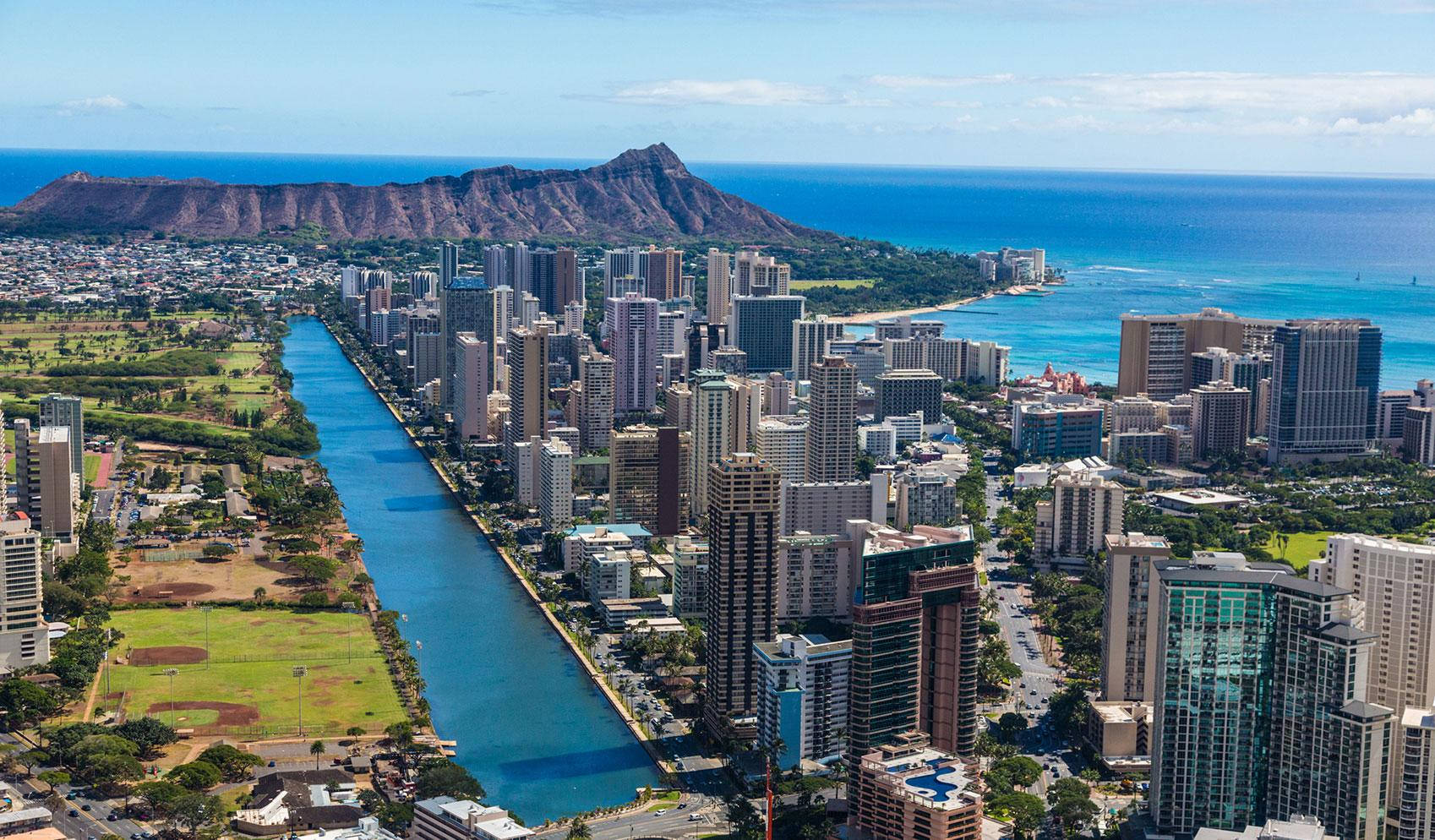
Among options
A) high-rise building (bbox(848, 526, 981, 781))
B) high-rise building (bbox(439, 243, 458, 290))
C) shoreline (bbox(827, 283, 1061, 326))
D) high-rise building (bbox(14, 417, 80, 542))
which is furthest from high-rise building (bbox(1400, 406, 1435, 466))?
high-rise building (bbox(439, 243, 458, 290))

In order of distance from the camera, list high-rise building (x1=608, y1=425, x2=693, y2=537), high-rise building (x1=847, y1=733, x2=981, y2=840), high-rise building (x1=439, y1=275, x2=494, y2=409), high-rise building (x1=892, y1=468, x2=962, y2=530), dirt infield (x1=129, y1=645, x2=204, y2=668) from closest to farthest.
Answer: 1. high-rise building (x1=847, y1=733, x2=981, y2=840)
2. dirt infield (x1=129, y1=645, x2=204, y2=668)
3. high-rise building (x1=608, y1=425, x2=693, y2=537)
4. high-rise building (x1=892, y1=468, x2=962, y2=530)
5. high-rise building (x1=439, y1=275, x2=494, y2=409)

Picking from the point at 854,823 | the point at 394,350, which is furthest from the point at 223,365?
the point at 854,823

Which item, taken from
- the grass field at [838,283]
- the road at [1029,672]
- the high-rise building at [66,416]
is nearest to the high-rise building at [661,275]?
the grass field at [838,283]

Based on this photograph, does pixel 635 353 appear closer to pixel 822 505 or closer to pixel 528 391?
pixel 528 391

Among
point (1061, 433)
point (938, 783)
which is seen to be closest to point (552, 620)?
point (938, 783)

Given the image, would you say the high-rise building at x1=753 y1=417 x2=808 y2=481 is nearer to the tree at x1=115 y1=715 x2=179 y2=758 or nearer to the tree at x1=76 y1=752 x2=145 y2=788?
the tree at x1=115 y1=715 x2=179 y2=758

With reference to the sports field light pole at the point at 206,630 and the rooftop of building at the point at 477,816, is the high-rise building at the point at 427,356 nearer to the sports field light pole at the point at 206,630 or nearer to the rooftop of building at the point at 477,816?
the sports field light pole at the point at 206,630

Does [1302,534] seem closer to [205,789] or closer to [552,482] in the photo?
[552,482]
